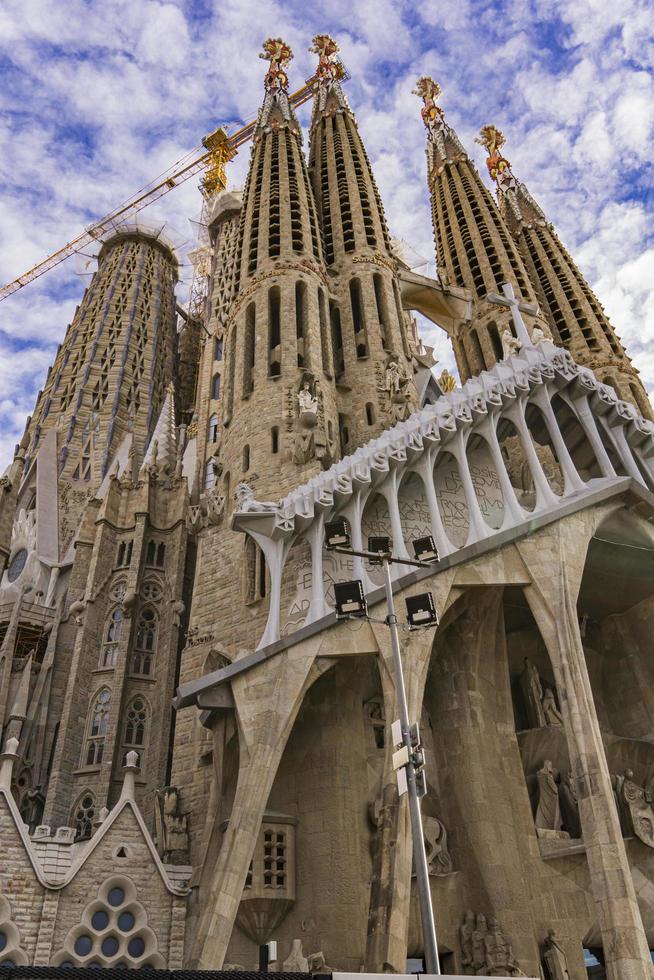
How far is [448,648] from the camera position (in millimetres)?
18469

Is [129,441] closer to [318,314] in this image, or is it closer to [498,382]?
[318,314]

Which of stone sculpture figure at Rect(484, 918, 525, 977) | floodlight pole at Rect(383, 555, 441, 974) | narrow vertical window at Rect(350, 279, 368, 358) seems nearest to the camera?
floodlight pole at Rect(383, 555, 441, 974)

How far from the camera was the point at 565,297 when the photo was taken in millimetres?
35969

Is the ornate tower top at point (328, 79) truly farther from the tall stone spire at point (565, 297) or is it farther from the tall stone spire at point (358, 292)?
the tall stone spire at point (565, 297)

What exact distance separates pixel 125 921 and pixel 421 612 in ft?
26.4

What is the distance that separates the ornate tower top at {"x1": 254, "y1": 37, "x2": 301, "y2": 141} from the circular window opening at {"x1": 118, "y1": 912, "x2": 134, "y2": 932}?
3153 centimetres

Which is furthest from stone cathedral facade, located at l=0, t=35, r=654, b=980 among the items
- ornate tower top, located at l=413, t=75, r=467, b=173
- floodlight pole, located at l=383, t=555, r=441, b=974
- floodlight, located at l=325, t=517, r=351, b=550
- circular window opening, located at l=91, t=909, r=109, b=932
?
ornate tower top, located at l=413, t=75, r=467, b=173

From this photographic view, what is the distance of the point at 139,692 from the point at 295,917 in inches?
440

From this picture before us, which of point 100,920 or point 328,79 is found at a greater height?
point 328,79

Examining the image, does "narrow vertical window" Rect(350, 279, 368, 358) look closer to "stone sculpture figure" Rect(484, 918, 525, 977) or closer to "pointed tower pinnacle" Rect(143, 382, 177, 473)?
"pointed tower pinnacle" Rect(143, 382, 177, 473)

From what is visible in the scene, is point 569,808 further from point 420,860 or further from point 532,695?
point 420,860

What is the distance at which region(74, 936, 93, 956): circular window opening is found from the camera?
42.4 feet

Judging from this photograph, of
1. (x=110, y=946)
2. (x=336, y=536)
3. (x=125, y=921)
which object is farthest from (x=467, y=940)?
(x=336, y=536)

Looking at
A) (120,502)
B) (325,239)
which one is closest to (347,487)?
(120,502)
